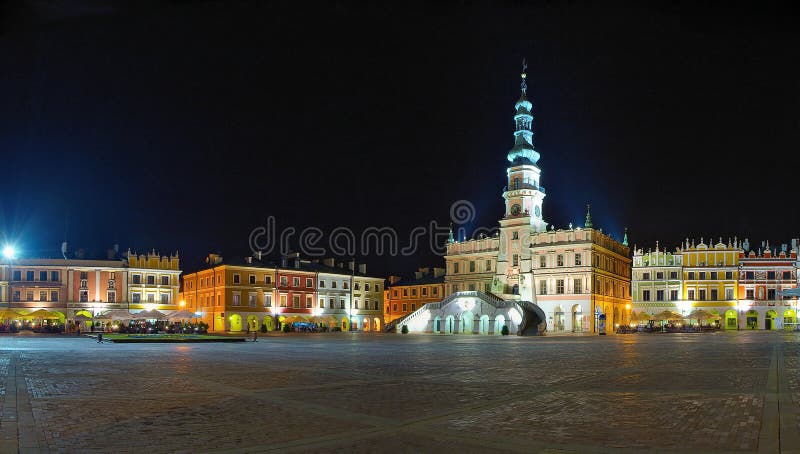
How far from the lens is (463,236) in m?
94.1

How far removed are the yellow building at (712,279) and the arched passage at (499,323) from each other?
1262 inches

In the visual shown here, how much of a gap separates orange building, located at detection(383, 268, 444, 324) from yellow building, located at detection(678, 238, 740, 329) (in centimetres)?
3364

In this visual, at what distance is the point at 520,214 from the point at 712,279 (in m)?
28.5

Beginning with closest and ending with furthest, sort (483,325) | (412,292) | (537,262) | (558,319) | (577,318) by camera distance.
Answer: (483,325), (577,318), (558,319), (537,262), (412,292)

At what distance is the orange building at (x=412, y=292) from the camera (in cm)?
10096

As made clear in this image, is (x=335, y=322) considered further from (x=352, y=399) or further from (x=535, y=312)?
(x=352, y=399)

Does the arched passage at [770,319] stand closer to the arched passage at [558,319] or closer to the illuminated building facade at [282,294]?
the arched passage at [558,319]

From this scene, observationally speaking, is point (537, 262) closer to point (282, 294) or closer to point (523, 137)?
point (523, 137)

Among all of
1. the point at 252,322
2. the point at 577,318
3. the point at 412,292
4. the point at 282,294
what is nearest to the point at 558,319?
the point at 577,318

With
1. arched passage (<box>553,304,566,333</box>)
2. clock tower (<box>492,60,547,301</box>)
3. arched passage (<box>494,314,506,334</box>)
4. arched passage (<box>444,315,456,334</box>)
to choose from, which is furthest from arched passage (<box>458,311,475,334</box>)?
arched passage (<box>553,304,566,333</box>)

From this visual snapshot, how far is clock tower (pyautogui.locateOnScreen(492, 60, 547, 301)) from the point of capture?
84.2 m

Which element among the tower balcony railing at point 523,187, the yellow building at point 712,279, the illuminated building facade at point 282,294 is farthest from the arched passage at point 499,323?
the yellow building at point 712,279

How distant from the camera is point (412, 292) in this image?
10506 cm

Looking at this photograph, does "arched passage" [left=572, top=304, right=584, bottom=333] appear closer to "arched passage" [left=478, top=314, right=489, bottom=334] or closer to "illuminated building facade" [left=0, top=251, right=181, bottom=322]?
"arched passage" [left=478, top=314, right=489, bottom=334]
